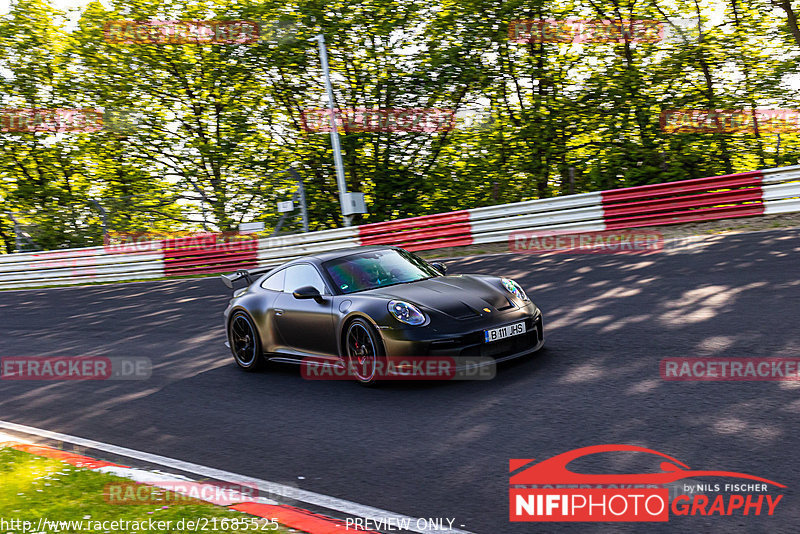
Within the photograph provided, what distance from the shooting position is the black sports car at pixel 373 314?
20.4 feet

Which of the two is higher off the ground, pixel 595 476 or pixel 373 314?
pixel 373 314

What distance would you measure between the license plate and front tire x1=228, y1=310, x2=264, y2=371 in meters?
2.89

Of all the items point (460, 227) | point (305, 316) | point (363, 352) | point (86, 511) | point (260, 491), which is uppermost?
point (460, 227)

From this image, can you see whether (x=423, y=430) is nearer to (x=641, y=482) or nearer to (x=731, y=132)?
(x=641, y=482)

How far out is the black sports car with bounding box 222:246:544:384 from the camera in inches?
245

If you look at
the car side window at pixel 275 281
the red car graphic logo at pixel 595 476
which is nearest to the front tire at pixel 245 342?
the car side window at pixel 275 281

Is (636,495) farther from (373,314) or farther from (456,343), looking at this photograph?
(373,314)

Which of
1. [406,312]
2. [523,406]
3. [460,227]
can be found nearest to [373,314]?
[406,312]

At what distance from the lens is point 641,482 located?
12.9 feet

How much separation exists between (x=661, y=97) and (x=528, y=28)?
4061 millimetres

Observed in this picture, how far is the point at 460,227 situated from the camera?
639 inches

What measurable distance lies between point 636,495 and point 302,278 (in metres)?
4.60

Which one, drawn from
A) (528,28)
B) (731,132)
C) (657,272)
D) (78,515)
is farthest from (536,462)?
(528,28)

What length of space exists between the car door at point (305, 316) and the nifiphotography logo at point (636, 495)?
3.18 m
